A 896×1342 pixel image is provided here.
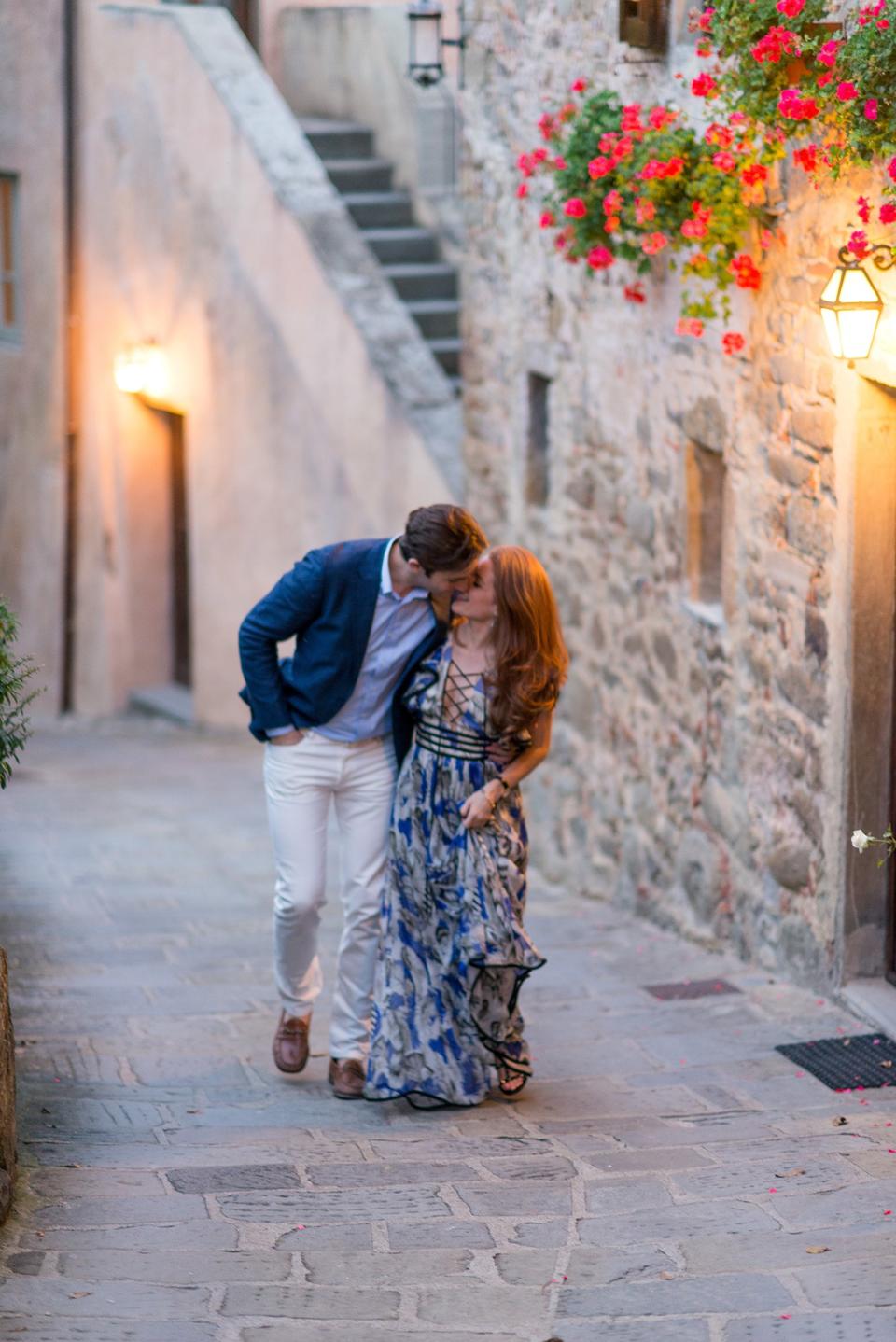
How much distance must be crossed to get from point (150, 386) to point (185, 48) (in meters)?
2.25

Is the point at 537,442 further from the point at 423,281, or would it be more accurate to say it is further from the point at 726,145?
the point at 423,281

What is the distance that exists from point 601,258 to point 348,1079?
3.13 m

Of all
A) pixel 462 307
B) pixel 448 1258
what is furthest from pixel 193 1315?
pixel 462 307

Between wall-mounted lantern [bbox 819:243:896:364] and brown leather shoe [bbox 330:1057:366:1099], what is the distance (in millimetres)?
2206

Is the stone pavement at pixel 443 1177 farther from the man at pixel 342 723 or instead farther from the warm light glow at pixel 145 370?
the warm light glow at pixel 145 370

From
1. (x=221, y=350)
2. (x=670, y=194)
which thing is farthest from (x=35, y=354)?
(x=670, y=194)

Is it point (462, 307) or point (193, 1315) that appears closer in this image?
point (193, 1315)

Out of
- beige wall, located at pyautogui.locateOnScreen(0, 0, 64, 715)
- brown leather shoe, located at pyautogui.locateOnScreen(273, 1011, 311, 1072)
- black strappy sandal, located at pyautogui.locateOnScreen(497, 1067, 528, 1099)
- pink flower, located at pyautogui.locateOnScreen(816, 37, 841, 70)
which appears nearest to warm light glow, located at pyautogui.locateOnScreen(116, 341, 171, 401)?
beige wall, located at pyautogui.locateOnScreen(0, 0, 64, 715)

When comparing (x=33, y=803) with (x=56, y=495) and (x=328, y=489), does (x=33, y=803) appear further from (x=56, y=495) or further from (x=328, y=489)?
(x=56, y=495)

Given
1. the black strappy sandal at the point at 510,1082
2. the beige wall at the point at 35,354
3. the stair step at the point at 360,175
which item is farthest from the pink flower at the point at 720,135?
the beige wall at the point at 35,354

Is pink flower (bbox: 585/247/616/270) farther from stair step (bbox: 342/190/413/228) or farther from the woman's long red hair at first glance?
stair step (bbox: 342/190/413/228)

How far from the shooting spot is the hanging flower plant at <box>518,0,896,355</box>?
468cm

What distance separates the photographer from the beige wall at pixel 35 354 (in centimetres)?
1358

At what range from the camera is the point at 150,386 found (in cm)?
1288
